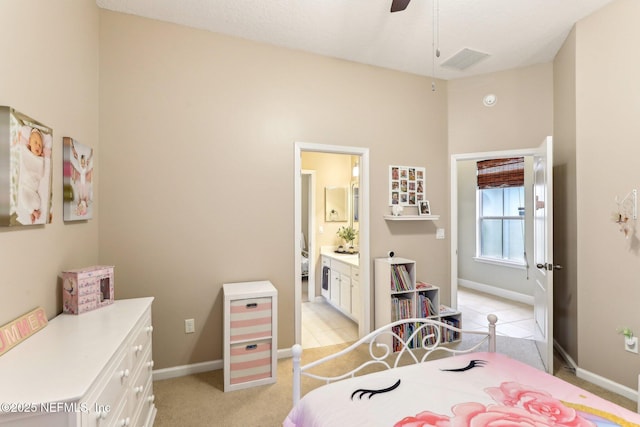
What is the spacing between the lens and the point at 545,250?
2.79 metres

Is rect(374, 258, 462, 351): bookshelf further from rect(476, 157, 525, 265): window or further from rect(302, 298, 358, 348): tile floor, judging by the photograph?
rect(476, 157, 525, 265): window

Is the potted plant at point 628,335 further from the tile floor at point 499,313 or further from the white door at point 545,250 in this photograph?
the tile floor at point 499,313

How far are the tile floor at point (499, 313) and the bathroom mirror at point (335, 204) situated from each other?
239 cm

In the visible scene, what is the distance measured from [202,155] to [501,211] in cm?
525

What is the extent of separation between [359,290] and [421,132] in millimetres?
2049

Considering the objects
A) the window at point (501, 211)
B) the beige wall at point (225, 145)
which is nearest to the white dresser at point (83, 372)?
the beige wall at point (225, 145)

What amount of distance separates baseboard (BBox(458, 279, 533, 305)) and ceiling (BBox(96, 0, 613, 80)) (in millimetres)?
3634

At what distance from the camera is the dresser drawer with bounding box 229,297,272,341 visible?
250 centimetres

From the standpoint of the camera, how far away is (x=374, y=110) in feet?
11.5

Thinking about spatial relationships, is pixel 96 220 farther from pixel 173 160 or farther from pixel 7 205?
pixel 7 205

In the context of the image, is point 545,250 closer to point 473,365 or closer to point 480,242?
point 473,365

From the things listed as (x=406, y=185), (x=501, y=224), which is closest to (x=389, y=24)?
(x=406, y=185)

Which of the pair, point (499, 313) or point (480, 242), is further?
point (480, 242)

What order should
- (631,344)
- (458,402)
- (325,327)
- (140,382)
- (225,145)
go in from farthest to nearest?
(325,327), (225,145), (631,344), (140,382), (458,402)
